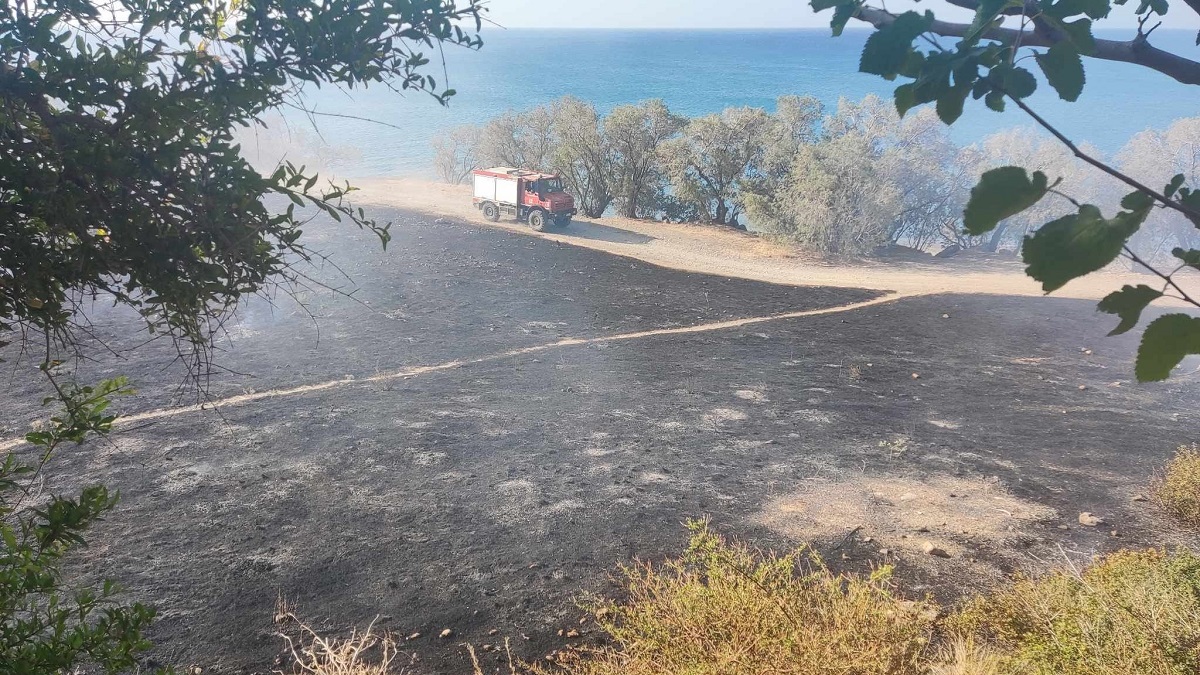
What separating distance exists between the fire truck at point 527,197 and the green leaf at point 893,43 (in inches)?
811

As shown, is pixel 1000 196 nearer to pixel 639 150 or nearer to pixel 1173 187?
pixel 1173 187

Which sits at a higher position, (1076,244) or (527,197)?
(1076,244)

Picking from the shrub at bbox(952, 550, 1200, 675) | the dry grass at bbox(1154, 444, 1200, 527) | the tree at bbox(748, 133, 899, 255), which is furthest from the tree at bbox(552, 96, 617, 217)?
the shrub at bbox(952, 550, 1200, 675)

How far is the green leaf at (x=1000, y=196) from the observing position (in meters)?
0.97

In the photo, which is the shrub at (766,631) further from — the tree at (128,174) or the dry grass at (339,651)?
the tree at (128,174)

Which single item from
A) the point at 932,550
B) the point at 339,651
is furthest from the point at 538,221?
the point at 339,651

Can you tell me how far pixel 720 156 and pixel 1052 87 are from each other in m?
24.8

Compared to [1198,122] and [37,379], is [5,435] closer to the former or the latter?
[37,379]

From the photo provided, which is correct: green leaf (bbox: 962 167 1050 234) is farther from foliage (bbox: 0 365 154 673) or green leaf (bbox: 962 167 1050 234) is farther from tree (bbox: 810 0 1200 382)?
foliage (bbox: 0 365 154 673)

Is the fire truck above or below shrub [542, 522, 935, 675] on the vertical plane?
above

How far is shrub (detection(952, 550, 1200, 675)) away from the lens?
372cm

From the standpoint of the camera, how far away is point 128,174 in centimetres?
231

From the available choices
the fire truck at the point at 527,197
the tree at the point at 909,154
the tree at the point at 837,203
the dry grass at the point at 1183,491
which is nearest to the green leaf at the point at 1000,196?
the dry grass at the point at 1183,491

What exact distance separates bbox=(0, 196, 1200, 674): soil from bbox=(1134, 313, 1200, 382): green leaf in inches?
173
